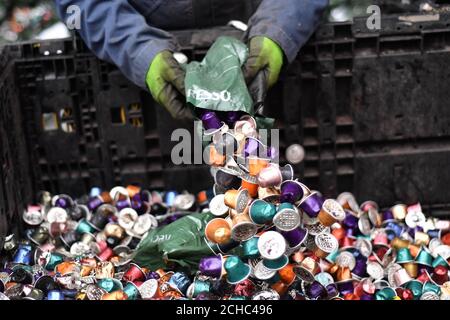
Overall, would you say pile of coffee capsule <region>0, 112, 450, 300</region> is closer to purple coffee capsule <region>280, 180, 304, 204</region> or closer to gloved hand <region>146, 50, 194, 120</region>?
purple coffee capsule <region>280, 180, 304, 204</region>

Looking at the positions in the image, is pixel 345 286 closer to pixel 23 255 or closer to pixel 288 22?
pixel 288 22

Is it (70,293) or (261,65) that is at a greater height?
(261,65)

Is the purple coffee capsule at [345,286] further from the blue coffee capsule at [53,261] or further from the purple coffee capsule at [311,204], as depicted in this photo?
the blue coffee capsule at [53,261]

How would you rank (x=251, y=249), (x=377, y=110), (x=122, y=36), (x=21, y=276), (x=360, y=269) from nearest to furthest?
(x=251, y=249), (x=21, y=276), (x=360, y=269), (x=122, y=36), (x=377, y=110)

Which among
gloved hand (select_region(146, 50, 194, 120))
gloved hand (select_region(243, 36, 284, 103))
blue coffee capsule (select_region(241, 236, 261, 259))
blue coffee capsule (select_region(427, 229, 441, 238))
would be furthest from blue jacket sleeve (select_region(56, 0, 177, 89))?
blue coffee capsule (select_region(427, 229, 441, 238))

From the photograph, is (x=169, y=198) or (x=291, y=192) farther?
(x=169, y=198)

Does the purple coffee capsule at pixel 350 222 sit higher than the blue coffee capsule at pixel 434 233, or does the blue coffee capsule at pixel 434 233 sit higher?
the purple coffee capsule at pixel 350 222

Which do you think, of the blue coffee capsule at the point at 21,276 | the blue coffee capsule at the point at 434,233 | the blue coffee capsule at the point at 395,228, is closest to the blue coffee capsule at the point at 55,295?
the blue coffee capsule at the point at 21,276

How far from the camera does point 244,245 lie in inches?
141

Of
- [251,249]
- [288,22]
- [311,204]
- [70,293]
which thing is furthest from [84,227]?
[288,22]

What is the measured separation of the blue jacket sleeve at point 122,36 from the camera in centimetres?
411

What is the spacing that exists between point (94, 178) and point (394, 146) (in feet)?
5.32

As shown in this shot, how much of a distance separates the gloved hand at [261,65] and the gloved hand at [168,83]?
32 centimetres

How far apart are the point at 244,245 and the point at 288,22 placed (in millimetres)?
1195
